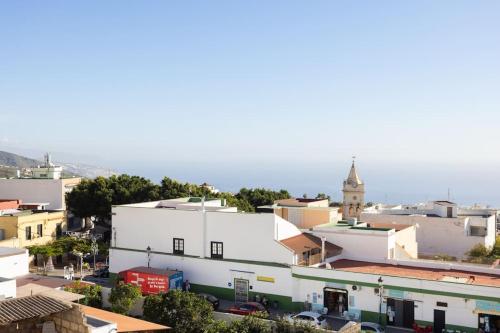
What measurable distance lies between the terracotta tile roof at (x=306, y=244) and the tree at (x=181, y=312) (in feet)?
34.8

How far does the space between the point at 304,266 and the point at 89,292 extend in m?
13.1

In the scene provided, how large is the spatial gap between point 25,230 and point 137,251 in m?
14.5

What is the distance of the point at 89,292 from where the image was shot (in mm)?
32125

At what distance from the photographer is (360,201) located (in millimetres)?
62812

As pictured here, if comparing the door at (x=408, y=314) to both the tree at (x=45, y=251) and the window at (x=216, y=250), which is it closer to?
the window at (x=216, y=250)

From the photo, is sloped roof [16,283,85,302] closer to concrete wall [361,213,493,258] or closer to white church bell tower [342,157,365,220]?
concrete wall [361,213,493,258]

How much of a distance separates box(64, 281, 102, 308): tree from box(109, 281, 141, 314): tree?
1.37 m

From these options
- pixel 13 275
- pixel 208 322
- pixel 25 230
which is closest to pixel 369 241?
pixel 208 322

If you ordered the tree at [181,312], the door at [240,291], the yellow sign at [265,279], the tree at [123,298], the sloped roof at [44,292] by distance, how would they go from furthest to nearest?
the door at [240,291]
the yellow sign at [265,279]
the tree at [123,298]
the tree at [181,312]
the sloped roof at [44,292]

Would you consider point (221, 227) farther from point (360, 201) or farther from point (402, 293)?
point (360, 201)

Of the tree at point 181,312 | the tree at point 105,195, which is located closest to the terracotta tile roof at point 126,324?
the tree at point 181,312

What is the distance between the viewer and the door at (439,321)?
30359 millimetres

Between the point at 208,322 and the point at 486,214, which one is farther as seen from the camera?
the point at 486,214

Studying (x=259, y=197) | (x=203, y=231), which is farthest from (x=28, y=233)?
(x=259, y=197)
